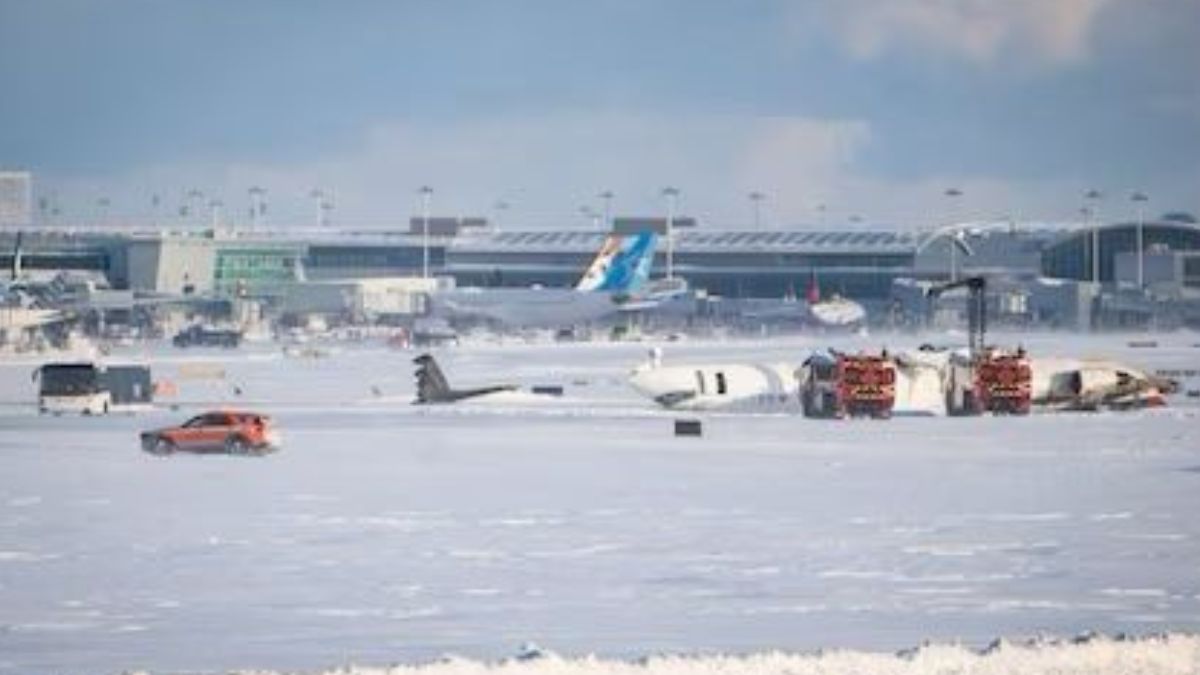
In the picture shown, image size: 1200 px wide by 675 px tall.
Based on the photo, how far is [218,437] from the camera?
212 feet

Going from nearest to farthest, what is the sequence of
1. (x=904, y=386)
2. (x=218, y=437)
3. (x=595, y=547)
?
(x=595, y=547) < (x=218, y=437) < (x=904, y=386)

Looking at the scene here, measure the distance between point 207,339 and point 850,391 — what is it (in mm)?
92324

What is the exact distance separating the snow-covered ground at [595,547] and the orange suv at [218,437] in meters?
1.00

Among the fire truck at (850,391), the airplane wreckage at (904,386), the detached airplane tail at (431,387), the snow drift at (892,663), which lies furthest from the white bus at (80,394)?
the snow drift at (892,663)

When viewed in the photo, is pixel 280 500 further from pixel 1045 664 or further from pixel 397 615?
pixel 1045 664

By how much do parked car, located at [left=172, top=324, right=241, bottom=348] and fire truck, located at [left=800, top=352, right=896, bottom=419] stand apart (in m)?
84.1

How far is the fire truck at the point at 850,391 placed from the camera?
84938 mm

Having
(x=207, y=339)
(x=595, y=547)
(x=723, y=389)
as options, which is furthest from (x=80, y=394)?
(x=207, y=339)

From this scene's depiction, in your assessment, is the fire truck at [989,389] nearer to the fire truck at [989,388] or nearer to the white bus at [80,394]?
the fire truck at [989,388]

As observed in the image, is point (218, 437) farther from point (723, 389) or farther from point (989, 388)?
point (989, 388)

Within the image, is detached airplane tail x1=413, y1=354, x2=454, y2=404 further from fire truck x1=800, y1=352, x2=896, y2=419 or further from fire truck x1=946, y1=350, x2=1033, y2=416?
fire truck x1=946, y1=350, x2=1033, y2=416

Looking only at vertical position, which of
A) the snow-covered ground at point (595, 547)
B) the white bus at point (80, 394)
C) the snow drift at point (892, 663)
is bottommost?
the snow drift at point (892, 663)

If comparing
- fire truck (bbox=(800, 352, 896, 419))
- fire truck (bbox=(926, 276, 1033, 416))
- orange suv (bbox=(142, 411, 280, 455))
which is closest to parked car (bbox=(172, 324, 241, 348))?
fire truck (bbox=(926, 276, 1033, 416))

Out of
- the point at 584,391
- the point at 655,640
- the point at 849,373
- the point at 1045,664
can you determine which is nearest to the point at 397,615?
the point at 655,640
